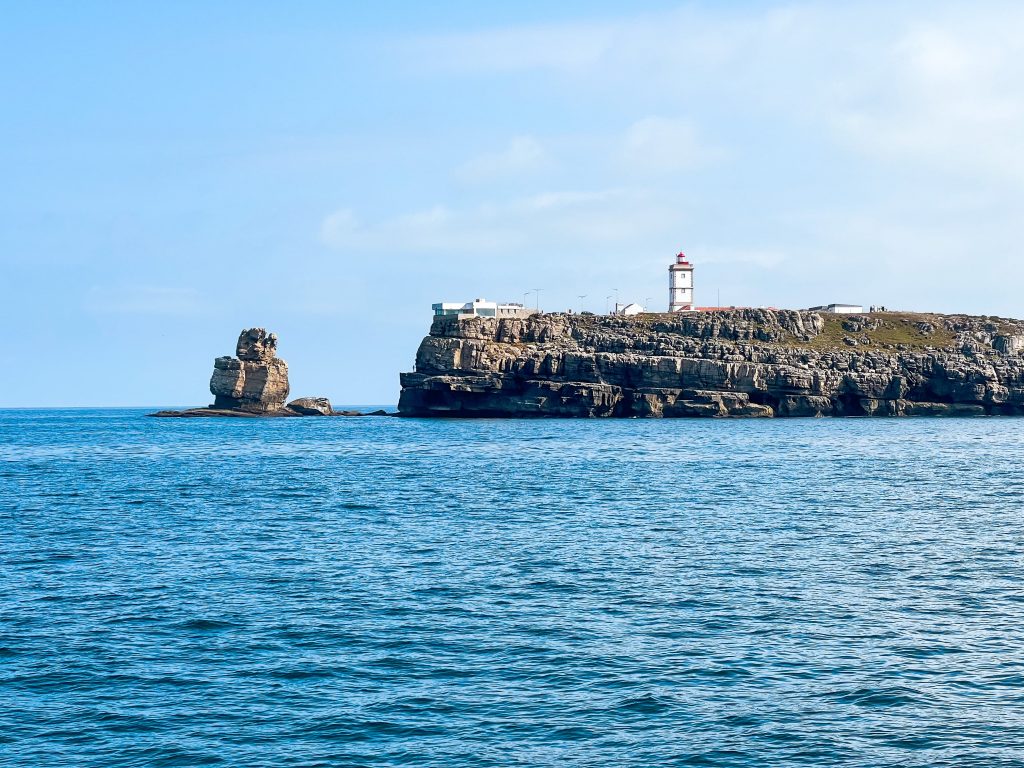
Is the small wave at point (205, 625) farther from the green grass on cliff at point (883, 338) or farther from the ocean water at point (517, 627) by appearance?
the green grass on cliff at point (883, 338)

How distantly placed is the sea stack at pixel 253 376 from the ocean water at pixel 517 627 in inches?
4973

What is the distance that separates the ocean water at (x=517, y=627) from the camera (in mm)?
20062

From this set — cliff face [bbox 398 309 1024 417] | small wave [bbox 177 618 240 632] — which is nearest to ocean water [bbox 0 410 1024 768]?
small wave [bbox 177 618 240 632]

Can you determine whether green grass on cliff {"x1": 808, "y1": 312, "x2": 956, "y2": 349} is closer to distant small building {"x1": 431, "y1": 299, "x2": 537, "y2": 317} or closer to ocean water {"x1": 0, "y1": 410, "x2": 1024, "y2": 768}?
distant small building {"x1": 431, "y1": 299, "x2": 537, "y2": 317}

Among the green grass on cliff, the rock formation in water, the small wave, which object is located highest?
the green grass on cliff

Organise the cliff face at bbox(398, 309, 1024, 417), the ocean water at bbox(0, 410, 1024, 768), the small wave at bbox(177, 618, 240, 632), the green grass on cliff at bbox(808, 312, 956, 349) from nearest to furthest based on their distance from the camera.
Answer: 1. the ocean water at bbox(0, 410, 1024, 768)
2. the small wave at bbox(177, 618, 240, 632)
3. the cliff face at bbox(398, 309, 1024, 417)
4. the green grass on cliff at bbox(808, 312, 956, 349)

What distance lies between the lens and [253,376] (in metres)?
190

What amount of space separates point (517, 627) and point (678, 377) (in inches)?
5466

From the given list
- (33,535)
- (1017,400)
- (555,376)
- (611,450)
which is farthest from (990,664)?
(1017,400)

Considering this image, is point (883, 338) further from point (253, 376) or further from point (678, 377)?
point (253, 376)

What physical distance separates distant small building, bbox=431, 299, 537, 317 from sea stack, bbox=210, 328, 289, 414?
3149 cm

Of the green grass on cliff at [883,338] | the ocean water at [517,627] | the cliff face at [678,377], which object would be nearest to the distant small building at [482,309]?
the cliff face at [678,377]

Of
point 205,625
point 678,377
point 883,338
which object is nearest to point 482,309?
point 678,377

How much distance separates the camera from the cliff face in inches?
6491
